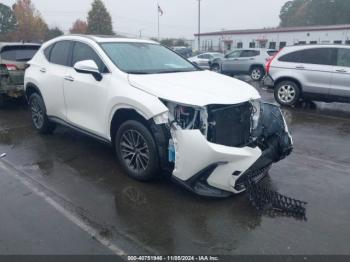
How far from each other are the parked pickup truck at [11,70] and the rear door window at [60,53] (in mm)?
2876

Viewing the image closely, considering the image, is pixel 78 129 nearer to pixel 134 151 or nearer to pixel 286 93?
pixel 134 151

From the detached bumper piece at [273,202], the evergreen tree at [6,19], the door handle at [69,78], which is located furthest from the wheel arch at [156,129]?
the evergreen tree at [6,19]

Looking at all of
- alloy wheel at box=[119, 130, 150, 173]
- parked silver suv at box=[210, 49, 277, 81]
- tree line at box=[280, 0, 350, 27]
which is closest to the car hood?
alloy wheel at box=[119, 130, 150, 173]

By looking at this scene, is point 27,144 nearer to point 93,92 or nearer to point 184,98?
point 93,92

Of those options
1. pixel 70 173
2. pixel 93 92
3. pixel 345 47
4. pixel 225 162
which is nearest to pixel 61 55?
pixel 93 92

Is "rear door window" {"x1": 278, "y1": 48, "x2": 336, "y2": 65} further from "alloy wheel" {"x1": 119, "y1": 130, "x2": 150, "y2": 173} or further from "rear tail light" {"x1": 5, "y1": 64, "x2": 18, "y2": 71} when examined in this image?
"rear tail light" {"x1": 5, "y1": 64, "x2": 18, "y2": 71}

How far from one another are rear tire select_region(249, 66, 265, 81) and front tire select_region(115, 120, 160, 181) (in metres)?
13.8

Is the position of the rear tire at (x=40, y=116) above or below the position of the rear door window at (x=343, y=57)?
below

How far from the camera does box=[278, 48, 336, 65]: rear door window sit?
29.3 feet

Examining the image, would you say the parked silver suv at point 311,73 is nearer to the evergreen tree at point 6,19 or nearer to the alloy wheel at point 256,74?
the alloy wheel at point 256,74

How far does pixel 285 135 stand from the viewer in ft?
14.5

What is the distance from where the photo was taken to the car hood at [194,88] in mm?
3730

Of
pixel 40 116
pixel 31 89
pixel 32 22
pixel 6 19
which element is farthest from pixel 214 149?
pixel 6 19

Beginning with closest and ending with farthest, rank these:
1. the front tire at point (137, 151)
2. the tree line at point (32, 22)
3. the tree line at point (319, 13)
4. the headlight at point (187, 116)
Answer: the headlight at point (187, 116) → the front tire at point (137, 151) → the tree line at point (32, 22) → the tree line at point (319, 13)
